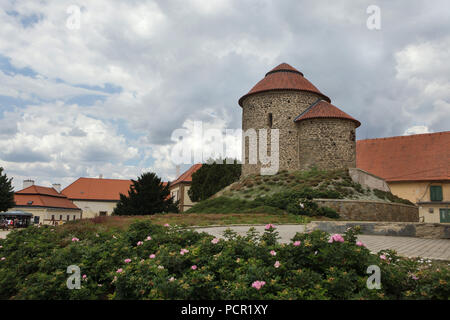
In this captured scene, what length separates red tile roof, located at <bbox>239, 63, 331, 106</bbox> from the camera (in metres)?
30.9

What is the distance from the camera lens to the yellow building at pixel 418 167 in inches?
1230

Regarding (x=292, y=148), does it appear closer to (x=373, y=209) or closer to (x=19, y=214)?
(x=373, y=209)

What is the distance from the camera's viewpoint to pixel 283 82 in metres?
31.4

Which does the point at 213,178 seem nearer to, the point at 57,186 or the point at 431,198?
the point at 431,198

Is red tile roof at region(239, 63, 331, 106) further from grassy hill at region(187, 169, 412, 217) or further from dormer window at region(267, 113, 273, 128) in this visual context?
grassy hill at region(187, 169, 412, 217)

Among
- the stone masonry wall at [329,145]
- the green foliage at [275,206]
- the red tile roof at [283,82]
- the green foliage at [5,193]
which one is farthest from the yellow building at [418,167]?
the green foliage at [5,193]

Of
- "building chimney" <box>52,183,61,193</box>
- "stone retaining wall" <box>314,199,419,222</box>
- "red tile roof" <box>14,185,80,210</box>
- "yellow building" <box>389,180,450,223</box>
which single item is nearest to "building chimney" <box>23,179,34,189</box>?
"red tile roof" <box>14,185,80,210</box>

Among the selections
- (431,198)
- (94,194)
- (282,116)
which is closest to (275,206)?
(282,116)

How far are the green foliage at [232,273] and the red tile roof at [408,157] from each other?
30.6 metres

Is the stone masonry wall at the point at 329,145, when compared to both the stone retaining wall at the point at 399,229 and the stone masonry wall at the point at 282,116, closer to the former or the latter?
the stone masonry wall at the point at 282,116

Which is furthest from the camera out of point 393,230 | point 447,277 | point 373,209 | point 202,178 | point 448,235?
point 202,178
